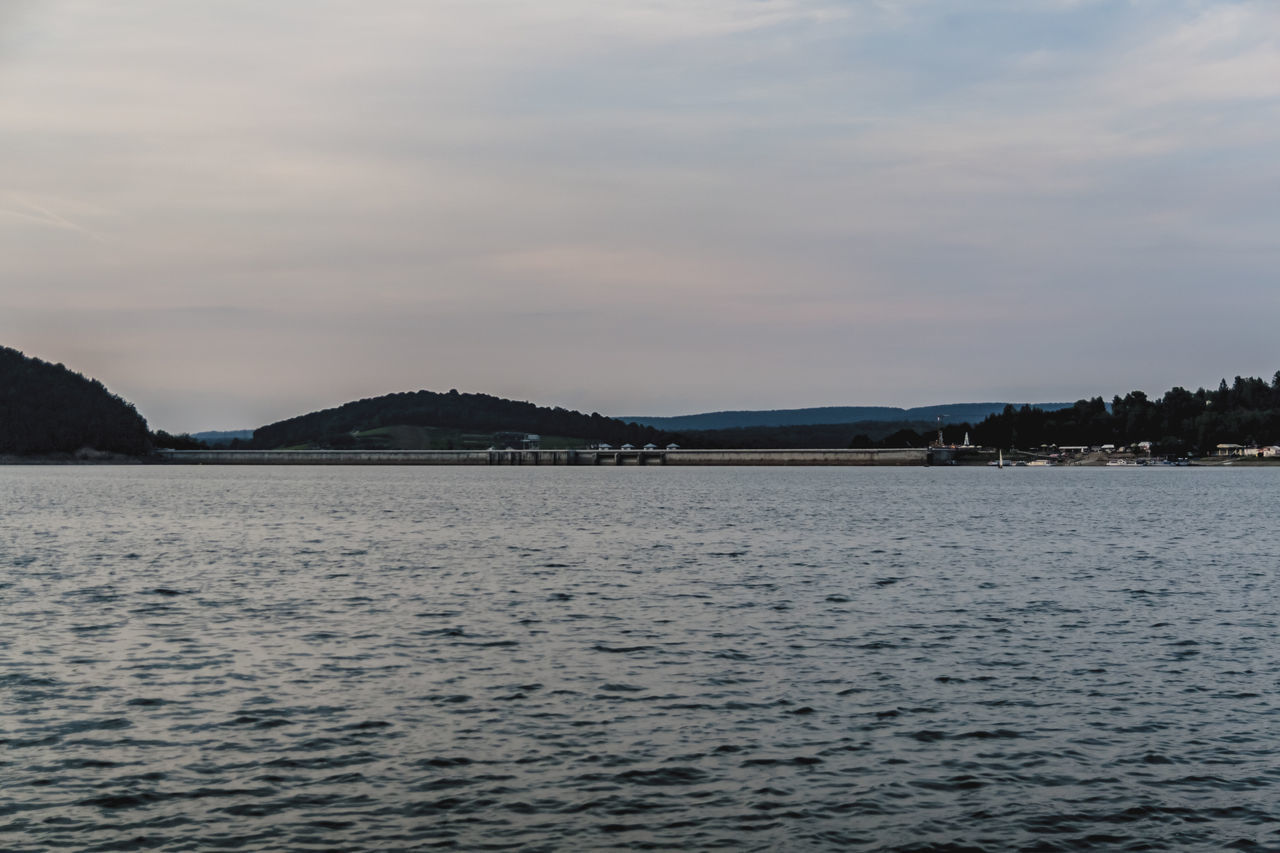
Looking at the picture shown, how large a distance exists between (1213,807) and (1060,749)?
3.79 meters

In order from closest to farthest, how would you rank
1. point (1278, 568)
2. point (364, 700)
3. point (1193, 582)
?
point (364, 700)
point (1193, 582)
point (1278, 568)

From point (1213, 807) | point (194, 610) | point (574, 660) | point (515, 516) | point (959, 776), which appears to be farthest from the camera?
point (515, 516)

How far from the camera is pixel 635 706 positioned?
26.5 m

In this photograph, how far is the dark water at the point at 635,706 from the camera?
18.8 m

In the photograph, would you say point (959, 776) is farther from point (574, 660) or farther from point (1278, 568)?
point (1278, 568)

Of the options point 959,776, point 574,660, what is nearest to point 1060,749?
point 959,776

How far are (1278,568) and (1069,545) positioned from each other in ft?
55.2

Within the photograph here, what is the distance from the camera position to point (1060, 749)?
23141mm

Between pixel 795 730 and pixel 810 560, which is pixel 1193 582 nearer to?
pixel 810 560

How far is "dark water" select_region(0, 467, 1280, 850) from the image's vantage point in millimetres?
18766

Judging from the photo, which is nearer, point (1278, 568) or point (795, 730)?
point (795, 730)

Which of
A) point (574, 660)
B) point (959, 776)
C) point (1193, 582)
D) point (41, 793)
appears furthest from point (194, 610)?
point (1193, 582)

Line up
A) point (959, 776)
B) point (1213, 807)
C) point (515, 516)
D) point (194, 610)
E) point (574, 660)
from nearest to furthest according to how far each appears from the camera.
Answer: point (1213, 807) < point (959, 776) < point (574, 660) < point (194, 610) < point (515, 516)

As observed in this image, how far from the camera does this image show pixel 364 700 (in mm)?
27109
